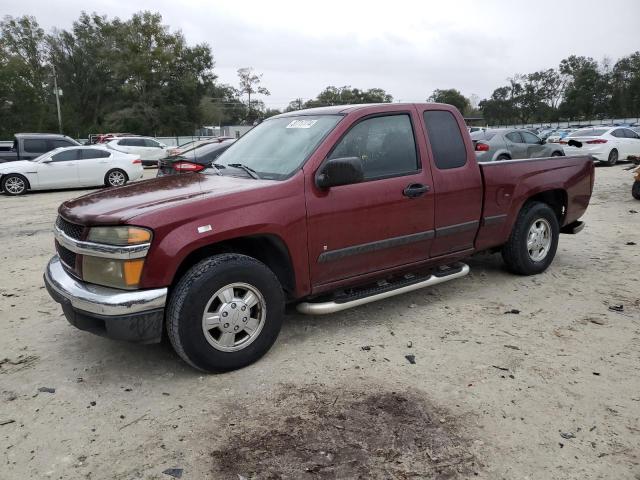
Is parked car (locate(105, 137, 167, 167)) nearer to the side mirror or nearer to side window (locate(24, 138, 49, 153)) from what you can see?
side window (locate(24, 138, 49, 153))

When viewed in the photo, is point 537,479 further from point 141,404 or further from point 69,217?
point 69,217

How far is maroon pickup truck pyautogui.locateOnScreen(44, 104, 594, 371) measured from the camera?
10.1 ft

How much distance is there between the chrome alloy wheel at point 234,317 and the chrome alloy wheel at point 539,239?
10.6ft

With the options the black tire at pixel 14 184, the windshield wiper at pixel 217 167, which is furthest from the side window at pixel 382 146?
the black tire at pixel 14 184

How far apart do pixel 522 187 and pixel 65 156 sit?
45.1 ft

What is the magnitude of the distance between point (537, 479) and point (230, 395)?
1.78 meters

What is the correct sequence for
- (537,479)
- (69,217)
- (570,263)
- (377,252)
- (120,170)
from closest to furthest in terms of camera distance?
(537,479)
(69,217)
(377,252)
(570,263)
(120,170)

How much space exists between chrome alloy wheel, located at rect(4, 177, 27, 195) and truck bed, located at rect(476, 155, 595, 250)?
13860 millimetres

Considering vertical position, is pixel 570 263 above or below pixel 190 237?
below

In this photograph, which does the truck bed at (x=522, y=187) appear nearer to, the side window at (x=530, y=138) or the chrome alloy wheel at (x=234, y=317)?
the chrome alloy wheel at (x=234, y=317)

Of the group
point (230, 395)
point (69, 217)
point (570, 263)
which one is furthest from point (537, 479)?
point (570, 263)

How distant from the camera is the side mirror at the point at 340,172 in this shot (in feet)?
11.4

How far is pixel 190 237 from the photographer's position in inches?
122

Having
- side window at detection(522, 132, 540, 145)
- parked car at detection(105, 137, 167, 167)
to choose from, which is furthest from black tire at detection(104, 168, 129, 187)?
side window at detection(522, 132, 540, 145)
